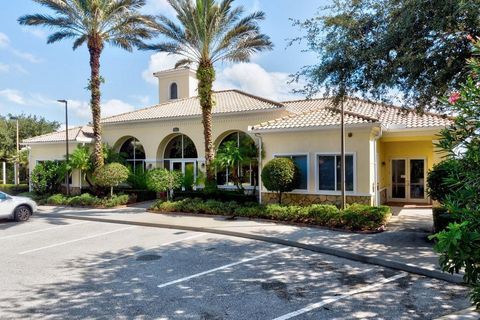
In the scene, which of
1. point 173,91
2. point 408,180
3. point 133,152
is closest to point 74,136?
point 133,152

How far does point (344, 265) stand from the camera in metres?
8.59

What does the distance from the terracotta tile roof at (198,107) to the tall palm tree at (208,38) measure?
280 cm

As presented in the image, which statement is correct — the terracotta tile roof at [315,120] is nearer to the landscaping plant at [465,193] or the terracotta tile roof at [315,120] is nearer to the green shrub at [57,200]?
the landscaping plant at [465,193]

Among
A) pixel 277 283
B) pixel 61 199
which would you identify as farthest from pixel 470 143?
pixel 61 199

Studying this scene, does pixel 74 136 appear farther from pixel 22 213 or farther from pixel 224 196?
pixel 224 196

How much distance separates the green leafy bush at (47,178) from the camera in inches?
923

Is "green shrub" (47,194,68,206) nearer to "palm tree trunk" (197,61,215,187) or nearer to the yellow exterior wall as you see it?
"palm tree trunk" (197,61,215,187)

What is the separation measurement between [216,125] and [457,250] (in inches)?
714

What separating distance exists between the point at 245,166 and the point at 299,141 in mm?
Result: 4312

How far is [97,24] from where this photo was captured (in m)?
19.5

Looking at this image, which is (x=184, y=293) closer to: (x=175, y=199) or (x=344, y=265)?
(x=344, y=265)

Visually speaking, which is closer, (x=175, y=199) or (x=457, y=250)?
(x=457, y=250)

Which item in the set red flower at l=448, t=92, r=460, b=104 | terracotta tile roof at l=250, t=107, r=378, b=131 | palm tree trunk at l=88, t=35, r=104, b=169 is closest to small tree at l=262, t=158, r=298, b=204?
terracotta tile roof at l=250, t=107, r=378, b=131

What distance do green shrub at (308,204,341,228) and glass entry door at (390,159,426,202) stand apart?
8403 millimetres
